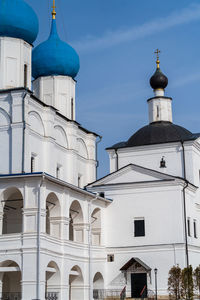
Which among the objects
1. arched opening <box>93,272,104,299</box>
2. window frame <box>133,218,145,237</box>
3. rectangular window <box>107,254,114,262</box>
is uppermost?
window frame <box>133,218,145,237</box>

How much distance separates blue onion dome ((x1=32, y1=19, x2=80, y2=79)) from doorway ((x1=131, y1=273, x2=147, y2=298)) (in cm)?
1077

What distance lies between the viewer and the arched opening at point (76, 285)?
23.7 m

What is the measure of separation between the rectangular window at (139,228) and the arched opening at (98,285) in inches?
106

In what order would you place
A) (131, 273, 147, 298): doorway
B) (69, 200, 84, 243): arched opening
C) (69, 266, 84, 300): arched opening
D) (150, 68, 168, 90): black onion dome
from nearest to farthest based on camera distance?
(69, 266, 84, 300): arched opening < (69, 200, 84, 243): arched opening < (131, 273, 147, 298): doorway < (150, 68, 168, 90): black onion dome

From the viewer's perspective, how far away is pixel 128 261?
26203 mm

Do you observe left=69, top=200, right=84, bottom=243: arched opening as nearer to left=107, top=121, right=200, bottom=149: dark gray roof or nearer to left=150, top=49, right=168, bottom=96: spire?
left=107, top=121, right=200, bottom=149: dark gray roof

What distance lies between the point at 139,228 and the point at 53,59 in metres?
9.50

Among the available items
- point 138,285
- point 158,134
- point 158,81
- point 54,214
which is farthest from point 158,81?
point 54,214

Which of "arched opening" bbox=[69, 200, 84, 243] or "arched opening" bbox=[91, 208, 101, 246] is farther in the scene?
"arched opening" bbox=[91, 208, 101, 246]

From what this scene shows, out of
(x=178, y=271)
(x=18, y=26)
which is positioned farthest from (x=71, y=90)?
(x=178, y=271)

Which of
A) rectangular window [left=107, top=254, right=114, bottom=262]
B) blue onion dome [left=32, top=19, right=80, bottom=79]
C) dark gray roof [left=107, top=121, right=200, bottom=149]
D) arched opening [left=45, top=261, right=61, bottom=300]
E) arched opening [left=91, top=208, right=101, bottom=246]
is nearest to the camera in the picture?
arched opening [left=45, top=261, right=61, bottom=300]

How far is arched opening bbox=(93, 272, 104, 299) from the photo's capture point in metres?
25.9

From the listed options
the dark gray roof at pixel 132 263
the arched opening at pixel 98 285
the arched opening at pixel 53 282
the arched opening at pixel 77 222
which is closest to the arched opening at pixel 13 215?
the arched opening at pixel 77 222

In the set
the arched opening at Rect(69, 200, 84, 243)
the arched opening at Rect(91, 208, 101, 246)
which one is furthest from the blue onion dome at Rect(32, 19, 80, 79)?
the arched opening at Rect(69, 200, 84, 243)
